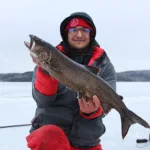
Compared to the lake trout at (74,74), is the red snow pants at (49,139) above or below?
below

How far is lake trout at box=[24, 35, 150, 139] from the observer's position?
2.75 meters

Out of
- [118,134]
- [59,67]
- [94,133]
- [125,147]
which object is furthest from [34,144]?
[118,134]

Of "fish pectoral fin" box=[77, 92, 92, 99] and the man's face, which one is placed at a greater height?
the man's face

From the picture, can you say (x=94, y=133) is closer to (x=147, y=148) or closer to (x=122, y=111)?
(x=122, y=111)

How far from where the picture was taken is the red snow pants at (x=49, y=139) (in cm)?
350

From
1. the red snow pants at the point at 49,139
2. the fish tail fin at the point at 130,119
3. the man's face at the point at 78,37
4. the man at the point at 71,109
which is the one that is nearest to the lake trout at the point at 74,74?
the fish tail fin at the point at 130,119

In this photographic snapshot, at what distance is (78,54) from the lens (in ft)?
13.3

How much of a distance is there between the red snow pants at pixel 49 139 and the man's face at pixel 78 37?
1.05 meters

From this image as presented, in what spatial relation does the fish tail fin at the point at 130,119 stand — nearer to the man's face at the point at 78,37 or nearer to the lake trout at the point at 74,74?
the lake trout at the point at 74,74

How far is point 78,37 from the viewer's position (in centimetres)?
391

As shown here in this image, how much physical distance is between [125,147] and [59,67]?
8.69 feet

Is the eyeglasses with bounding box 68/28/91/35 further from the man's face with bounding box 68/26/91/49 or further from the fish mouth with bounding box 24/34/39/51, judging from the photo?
the fish mouth with bounding box 24/34/39/51

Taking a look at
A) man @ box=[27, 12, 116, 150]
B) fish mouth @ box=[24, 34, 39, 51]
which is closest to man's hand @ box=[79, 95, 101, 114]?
man @ box=[27, 12, 116, 150]

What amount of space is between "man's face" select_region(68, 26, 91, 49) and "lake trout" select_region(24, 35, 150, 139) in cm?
92
